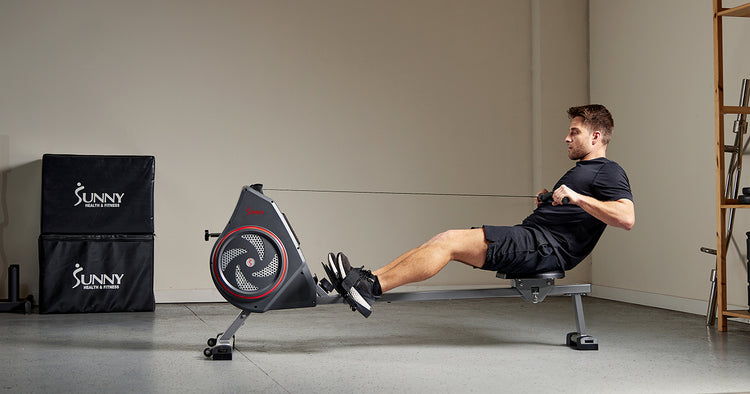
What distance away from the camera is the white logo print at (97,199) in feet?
15.2

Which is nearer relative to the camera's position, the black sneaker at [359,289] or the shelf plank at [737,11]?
the black sneaker at [359,289]

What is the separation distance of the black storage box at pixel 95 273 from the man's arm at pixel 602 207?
2731 millimetres

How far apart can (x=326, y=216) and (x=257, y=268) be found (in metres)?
2.52

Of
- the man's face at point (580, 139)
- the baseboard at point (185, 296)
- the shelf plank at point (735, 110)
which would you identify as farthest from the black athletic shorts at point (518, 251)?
the baseboard at point (185, 296)

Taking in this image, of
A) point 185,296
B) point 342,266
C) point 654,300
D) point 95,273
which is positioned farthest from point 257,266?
point 654,300

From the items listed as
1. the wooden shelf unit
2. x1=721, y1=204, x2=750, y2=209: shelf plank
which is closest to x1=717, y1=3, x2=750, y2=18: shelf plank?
the wooden shelf unit

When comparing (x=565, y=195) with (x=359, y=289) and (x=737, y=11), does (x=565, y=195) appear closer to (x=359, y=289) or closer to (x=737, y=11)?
(x=359, y=289)

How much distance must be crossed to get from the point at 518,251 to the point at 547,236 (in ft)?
0.57

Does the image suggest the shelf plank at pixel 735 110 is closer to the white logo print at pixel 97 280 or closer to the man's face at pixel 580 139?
the man's face at pixel 580 139

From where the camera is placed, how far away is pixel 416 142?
583 centimetres

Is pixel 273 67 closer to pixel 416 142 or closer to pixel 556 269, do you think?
pixel 416 142

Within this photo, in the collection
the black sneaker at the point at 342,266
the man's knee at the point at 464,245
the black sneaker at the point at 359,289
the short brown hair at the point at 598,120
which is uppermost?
the short brown hair at the point at 598,120

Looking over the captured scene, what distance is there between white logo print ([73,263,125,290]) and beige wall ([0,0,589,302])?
1.95ft

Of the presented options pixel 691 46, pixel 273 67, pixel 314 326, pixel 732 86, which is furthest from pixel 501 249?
pixel 273 67
